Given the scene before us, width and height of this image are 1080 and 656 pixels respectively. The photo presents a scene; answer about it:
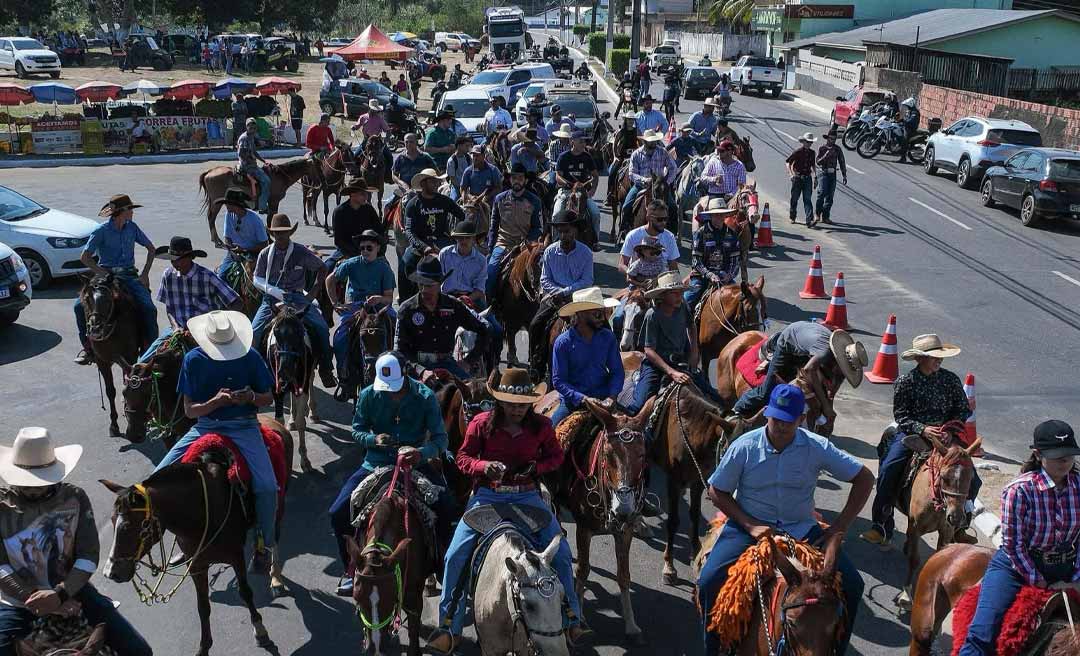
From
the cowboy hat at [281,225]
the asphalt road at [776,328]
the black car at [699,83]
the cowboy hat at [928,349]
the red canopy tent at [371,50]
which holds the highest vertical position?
the red canopy tent at [371,50]

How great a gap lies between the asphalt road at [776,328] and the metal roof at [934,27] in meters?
23.0

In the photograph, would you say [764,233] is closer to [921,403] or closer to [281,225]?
[281,225]

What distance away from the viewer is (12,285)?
14219 millimetres

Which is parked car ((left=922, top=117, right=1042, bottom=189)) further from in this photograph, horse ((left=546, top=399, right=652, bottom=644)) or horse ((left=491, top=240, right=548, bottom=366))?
horse ((left=546, top=399, right=652, bottom=644))

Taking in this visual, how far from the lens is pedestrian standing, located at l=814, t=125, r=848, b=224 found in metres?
21.1

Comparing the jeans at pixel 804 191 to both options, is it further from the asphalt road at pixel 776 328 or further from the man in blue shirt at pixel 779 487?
the man in blue shirt at pixel 779 487

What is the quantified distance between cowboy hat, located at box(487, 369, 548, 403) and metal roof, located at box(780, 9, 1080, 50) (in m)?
43.7

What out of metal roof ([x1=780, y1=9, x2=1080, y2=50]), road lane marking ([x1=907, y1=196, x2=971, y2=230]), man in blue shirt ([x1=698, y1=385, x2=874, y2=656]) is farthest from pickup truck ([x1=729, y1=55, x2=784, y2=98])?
man in blue shirt ([x1=698, y1=385, x2=874, y2=656])

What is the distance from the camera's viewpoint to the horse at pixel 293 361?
9742mm

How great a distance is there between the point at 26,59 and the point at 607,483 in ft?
185

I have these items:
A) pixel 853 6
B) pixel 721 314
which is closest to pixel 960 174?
pixel 721 314

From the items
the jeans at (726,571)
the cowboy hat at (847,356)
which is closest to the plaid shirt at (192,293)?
the cowboy hat at (847,356)

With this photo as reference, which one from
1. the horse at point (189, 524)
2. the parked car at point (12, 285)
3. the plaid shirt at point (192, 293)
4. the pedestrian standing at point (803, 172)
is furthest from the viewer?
the pedestrian standing at point (803, 172)

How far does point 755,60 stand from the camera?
2100 inches
